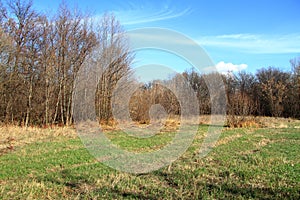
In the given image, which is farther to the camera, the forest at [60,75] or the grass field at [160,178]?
the forest at [60,75]

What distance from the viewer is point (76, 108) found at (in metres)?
20.2

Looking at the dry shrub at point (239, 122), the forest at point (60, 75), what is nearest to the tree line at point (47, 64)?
the forest at point (60, 75)

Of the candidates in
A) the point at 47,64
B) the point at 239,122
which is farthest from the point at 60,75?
the point at 239,122

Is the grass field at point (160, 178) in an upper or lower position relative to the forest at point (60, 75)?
lower

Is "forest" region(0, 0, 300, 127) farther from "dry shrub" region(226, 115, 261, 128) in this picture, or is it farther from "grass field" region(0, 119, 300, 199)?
"grass field" region(0, 119, 300, 199)

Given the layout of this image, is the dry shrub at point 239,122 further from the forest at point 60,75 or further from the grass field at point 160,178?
the grass field at point 160,178

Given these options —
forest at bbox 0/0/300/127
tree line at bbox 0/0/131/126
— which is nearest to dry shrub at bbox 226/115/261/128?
forest at bbox 0/0/300/127

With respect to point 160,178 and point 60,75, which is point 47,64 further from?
point 160,178

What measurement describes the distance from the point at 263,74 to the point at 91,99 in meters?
34.9

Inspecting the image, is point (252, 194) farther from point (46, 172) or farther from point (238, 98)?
point (238, 98)

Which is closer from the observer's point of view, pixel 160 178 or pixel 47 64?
pixel 160 178

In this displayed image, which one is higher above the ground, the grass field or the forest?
the forest

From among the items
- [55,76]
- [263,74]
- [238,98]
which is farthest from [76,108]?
[263,74]

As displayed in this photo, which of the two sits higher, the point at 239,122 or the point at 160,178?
the point at 239,122
